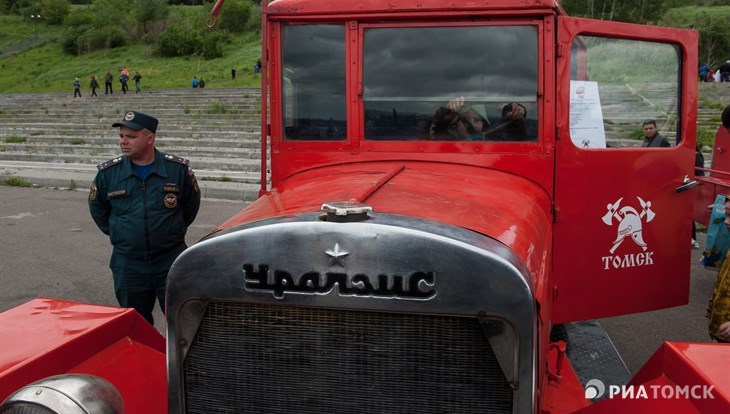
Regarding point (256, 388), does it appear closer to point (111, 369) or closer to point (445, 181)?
point (111, 369)

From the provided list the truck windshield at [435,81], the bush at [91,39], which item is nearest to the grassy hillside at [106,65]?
the bush at [91,39]

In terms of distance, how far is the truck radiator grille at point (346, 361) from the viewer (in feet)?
6.55

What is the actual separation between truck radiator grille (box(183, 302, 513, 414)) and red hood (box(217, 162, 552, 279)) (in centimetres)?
36

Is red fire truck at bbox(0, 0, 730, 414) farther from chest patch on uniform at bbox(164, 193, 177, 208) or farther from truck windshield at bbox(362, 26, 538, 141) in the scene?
chest patch on uniform at bbox(164, 193, 177, 208)

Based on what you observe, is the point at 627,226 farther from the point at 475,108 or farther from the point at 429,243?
the point at 429,243

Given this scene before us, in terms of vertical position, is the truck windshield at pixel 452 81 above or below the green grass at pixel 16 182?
above

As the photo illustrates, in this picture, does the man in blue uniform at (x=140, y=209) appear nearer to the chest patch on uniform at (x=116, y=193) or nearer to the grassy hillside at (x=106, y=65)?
the chest patch on uniform at (x=116, y=193)

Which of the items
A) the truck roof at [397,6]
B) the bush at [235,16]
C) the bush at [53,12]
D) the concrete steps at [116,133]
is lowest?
the concrete steps at [116,133]

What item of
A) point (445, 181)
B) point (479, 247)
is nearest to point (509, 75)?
point (445, 181)

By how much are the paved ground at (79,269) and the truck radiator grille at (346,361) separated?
3281 mm

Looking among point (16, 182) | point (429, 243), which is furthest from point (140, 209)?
point (16, 182)

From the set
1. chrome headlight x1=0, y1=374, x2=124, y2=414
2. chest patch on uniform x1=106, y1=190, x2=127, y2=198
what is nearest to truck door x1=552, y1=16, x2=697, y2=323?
chrome headlight x1=0, y1=374, x2=124, y2=414

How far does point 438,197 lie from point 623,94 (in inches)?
77.9

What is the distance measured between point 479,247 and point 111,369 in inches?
68.4
